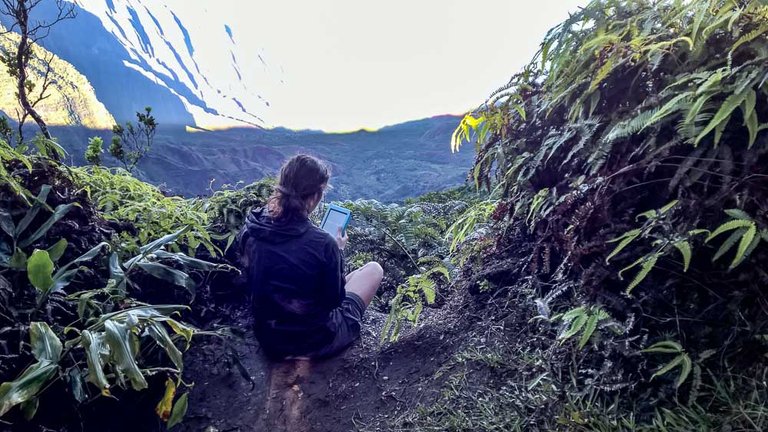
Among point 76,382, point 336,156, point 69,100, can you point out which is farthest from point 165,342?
point 336,156

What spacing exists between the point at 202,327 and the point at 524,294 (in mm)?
1609

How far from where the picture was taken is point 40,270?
4.60ft

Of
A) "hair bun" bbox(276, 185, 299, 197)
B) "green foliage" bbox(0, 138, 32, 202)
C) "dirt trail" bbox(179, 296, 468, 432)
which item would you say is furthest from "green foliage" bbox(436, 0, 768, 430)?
"green foliage" bbox(0, 138, 32, 202)

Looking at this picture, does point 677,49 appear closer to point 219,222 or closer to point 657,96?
point 657,96

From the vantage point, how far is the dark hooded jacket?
238 cm

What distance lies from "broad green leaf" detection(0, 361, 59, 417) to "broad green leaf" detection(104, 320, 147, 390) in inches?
6.2

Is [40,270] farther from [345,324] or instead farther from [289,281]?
[345,324]

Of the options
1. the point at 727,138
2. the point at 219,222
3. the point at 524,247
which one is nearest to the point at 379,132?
the point at 219,222

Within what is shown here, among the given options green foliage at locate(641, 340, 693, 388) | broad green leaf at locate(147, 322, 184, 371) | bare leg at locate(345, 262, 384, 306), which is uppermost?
broad green leaf at locate(147, 322, 184, 371)

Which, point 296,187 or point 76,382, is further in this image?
point 296,187

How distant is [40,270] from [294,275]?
1.18m

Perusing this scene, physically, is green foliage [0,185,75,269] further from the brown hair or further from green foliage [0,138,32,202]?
the brown hair

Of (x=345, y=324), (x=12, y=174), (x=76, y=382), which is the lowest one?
(x=345, y=324)

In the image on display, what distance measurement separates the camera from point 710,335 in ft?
3.96
